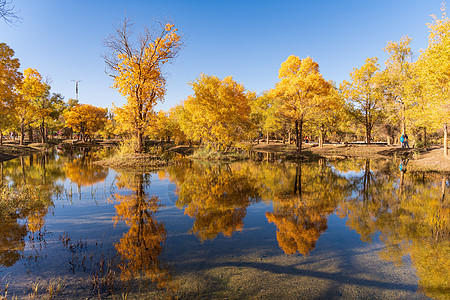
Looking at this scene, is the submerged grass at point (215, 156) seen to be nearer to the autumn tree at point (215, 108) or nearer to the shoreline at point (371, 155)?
the autumn tree at point (215, 108)

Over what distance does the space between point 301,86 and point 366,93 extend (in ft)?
49.1

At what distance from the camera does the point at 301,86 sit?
30109 mm

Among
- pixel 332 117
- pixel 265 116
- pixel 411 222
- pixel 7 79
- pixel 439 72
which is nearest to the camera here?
pixel 411 222

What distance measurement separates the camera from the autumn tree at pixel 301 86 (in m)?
29.2

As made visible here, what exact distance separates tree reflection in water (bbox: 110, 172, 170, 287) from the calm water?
3cm

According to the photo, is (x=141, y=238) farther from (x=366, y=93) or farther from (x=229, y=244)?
(x=366, y=93)

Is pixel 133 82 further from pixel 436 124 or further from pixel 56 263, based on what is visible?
pixel 436 124

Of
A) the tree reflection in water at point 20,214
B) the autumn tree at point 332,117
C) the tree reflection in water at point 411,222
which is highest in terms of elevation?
the autumn tree at point 332,117

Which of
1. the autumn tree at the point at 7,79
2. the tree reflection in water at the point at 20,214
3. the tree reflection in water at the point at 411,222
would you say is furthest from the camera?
the autumn tree at the point at 7,79

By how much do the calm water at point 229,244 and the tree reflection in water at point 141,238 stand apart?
1.3 inches

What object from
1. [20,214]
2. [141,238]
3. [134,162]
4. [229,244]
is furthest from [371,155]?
[20,214]

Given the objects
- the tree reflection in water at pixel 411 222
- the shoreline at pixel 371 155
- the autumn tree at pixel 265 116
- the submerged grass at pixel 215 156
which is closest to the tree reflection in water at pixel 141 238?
the tree reflection in water at pixel 411 222

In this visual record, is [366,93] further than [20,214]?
Yes

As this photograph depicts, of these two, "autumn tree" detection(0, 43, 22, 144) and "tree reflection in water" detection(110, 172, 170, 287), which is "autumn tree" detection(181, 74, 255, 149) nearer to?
"tree reflection in water" detection(110, 172, 170, 287)
